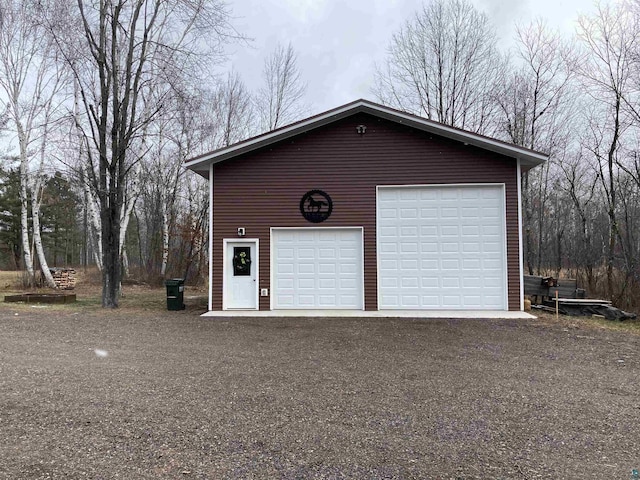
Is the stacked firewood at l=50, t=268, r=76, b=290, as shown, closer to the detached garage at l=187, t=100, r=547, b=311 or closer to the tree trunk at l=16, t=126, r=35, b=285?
the tree trunk at l=16, t=126, r=35, b=285

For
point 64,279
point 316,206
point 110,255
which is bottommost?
point 64,279

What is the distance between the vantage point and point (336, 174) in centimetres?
1105

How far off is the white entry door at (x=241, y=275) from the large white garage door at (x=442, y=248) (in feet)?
10.6

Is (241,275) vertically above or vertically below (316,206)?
below

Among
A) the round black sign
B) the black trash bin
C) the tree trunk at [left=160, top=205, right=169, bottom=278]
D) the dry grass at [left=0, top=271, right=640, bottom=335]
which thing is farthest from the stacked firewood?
the round black sign

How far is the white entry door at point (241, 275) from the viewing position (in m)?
11.1

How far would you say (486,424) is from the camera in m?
3.65

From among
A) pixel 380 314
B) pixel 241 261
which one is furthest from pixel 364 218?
pixel 241 261

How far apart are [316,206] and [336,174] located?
98cm

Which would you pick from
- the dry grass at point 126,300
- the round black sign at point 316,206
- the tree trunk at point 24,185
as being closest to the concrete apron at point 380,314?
the dry grass at point 126,300

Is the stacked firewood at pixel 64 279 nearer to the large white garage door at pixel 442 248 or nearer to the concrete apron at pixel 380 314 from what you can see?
the concrete apron at pixel 380 314

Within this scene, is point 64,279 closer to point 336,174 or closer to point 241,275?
point 241,275

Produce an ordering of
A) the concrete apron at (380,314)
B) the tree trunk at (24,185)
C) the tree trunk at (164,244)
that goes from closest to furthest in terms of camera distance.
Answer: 1. the concrete apron at (380,314)
2. the tree trunk at (24,185)
3. the tree trunk at (164,244)

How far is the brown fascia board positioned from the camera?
10.3 meters
